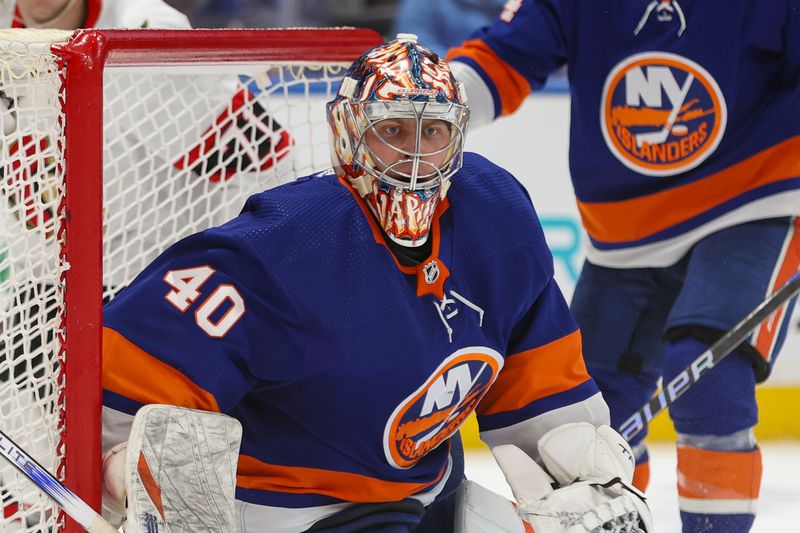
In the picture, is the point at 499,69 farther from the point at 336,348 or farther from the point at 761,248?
the point at 336,348

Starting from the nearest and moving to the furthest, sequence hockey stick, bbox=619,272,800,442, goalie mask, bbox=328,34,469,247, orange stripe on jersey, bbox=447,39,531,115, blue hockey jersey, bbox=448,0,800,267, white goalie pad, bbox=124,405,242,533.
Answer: white goalie pad, bbox=124,405,242,533, goalie mask, bbox=328,34,469,247, hockey stick, bbox=619,272,800,442, blue hockey jersey, bbox=448,0,800,267, orange stripe on jersey, bbox=447,39,531,115

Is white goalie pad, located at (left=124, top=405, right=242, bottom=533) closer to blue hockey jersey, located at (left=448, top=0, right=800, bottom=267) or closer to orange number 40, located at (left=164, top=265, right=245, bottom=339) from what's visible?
orange number 40, located at (left=164, top=265, right=245, bottom=339)

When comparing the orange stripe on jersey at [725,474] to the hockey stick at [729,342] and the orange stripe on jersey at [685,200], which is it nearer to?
the hockey stick at [729,342]

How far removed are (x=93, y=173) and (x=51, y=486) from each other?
13.8 inches

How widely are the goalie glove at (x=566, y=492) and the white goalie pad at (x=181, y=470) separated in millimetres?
359

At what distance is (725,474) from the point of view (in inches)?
90.0

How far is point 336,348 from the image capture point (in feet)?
5.43

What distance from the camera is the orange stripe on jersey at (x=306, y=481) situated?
1740 mm

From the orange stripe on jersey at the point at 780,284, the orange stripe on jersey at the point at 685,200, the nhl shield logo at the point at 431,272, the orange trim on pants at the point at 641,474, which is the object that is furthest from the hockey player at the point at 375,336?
the orange trim on pants at the point at 641,474

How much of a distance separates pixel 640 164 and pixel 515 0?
0.41m

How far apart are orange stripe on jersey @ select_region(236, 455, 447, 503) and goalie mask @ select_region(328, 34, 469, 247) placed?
306 mm

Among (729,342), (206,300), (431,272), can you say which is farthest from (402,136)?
(729,342)

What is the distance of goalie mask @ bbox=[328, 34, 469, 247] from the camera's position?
171 cm

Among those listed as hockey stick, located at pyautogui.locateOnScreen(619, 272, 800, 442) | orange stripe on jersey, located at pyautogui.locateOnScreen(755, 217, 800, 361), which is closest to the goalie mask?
hockey stick, located at pyautogui.locateOnScreen(619, 272, 800, 442)
